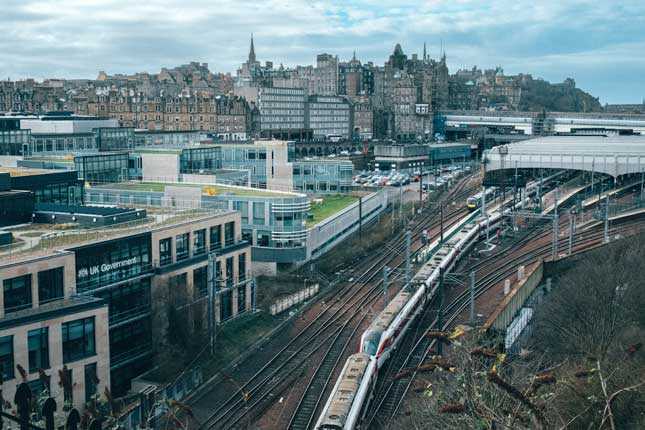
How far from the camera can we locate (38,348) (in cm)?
1862

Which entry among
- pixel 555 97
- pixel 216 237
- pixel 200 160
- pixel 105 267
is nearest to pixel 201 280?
pixel 216 237

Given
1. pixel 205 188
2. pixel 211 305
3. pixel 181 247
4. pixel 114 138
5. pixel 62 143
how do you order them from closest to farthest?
pixel 211 305
pixel 181 247
pixel 205 188
pixel 62 143
pixel 114 138

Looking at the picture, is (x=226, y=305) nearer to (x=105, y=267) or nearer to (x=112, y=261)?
(x=112, y=261)

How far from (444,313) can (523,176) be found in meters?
24.0

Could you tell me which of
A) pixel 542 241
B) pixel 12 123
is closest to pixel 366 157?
pixel 542 241

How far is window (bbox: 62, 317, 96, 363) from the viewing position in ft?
63.4

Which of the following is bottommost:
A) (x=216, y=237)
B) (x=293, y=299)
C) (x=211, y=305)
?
(x=293, y=299)

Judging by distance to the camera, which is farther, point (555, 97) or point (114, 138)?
point (555, 97)

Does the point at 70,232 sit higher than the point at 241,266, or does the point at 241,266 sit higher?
the point at 70,232

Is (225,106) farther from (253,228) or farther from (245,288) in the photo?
(245,288)

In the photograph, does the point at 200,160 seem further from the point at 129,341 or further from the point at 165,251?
the point at 129,341

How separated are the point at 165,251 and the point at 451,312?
11.6m

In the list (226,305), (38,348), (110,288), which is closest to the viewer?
(38,348)

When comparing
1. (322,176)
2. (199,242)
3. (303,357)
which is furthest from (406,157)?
(303,357)
